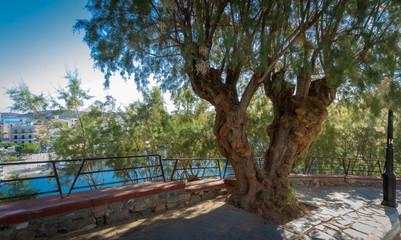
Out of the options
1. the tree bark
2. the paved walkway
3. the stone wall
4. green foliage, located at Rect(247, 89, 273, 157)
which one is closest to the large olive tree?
the tree bark

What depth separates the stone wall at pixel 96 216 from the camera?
279cm

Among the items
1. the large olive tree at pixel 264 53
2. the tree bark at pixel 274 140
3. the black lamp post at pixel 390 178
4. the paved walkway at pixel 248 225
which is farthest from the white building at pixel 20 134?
the black lamp post at pixel 390 178

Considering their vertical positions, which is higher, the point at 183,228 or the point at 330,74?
the point at 330,74

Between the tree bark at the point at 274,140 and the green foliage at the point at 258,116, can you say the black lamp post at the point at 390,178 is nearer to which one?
the tree bark at the point at 274,140

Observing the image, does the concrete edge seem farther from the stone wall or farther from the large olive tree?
the stone wall

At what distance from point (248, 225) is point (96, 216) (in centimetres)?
281

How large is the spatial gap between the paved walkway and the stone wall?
0.52ft

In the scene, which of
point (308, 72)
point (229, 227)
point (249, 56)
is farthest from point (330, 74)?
point (229, 227)

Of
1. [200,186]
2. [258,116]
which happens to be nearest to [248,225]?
[200,186]

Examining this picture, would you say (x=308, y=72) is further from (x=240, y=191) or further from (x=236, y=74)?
(x=240, y=191)

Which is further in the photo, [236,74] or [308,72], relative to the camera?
[236,74]

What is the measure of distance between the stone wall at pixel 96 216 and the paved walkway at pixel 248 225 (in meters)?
0.16

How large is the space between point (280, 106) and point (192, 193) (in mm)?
3380

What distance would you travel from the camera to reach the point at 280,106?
5719 millimetres
